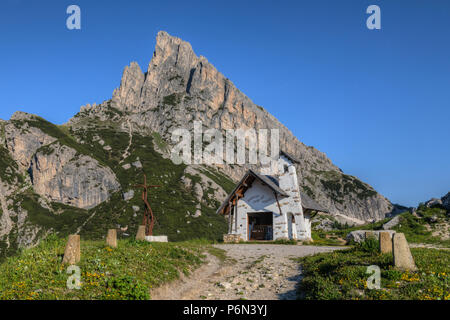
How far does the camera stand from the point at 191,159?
619 feet

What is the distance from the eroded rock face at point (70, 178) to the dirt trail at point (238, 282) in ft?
462

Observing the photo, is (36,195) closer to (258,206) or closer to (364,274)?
(258,206)

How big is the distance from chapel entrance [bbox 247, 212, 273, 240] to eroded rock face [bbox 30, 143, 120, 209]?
402 feet

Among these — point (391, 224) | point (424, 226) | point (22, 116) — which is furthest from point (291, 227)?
point (22, 116)

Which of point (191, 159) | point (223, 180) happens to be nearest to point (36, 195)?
point (191, 159)

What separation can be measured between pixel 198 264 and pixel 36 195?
506 feet

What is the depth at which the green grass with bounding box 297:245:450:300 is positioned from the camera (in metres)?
8.26

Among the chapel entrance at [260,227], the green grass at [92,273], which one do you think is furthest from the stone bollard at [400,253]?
the chapel entrance at [260,227]

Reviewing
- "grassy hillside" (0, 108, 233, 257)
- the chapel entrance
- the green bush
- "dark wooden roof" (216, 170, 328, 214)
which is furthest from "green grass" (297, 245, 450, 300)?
"grassy hillside" (0, 108, 233, 257)

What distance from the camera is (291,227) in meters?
32.9

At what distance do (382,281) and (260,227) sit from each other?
27.2m

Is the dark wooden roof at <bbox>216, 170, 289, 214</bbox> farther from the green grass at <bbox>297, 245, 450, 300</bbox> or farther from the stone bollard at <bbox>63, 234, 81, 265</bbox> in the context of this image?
the stone bollard at <bbox>63, 234, 81, 265</bbox>

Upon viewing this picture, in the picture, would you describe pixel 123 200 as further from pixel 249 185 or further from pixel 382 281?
pixel 382 281

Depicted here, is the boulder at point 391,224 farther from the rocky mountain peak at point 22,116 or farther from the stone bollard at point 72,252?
the rocky mountain peak at point 22,116
